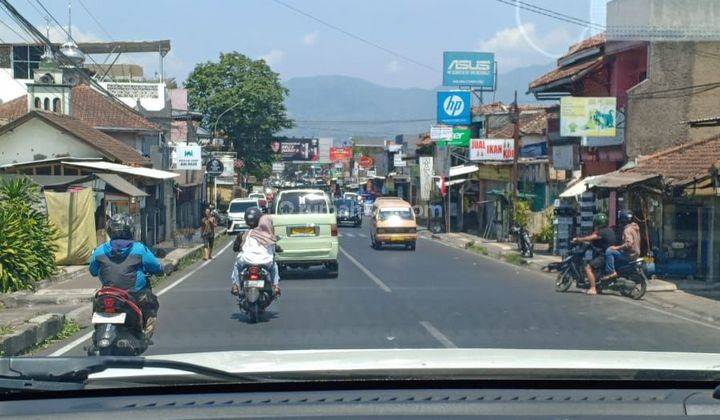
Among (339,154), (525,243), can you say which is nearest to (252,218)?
(525,243)

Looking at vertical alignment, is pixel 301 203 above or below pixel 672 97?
below

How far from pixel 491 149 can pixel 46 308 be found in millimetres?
30066

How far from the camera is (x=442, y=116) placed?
2181 inches

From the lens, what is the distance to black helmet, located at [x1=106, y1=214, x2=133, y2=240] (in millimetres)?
8539

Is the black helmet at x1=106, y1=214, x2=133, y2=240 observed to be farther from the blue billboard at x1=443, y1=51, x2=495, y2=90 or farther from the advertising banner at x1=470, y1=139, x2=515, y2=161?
the blue billboard at x1=443, y1=51, x2=495, y2=90

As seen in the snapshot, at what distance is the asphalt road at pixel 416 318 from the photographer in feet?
39.1

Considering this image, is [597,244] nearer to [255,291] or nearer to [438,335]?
[438,335]

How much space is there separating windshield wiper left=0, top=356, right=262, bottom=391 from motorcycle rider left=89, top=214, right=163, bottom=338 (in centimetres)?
513

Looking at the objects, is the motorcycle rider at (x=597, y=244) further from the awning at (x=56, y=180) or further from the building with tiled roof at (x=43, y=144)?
the building with tiled roof at (x=43, y=144)

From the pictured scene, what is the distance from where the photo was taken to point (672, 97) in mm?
27672

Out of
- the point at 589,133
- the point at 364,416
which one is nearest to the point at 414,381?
the point at 364,416

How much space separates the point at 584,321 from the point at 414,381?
37.9ft

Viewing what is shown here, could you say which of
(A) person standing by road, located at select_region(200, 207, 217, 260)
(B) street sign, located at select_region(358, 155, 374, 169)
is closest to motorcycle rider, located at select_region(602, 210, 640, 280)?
(A) person standing by road, located at select_region(200, 207, 217, 260)

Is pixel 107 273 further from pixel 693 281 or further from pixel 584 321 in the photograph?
pixel 693 281
